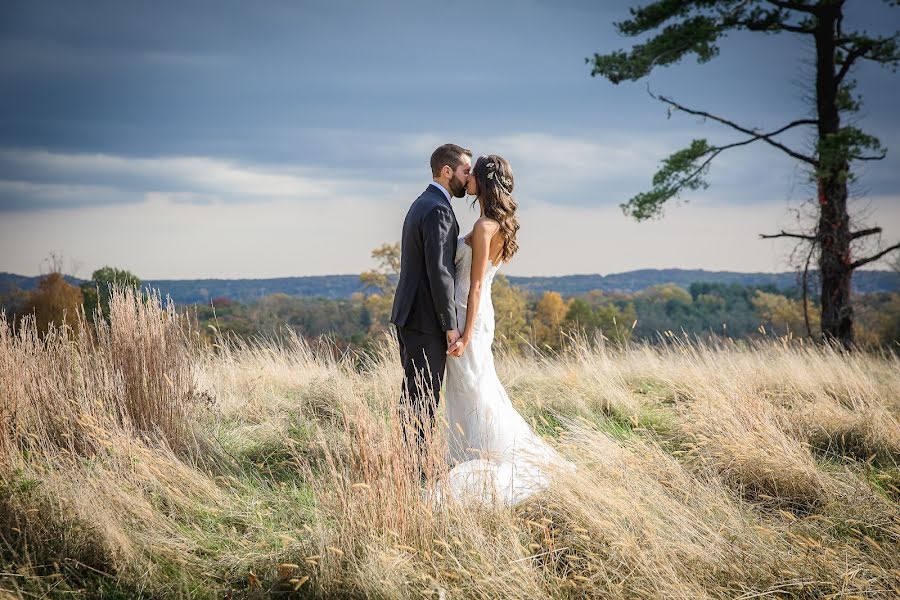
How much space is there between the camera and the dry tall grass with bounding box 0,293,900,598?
3195 mm

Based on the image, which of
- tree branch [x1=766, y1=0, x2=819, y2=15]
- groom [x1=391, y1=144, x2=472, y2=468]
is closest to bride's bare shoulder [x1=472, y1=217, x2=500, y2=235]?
groom [x1=391, y1=144, x2=472, y2=468]

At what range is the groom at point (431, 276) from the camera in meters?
4.66

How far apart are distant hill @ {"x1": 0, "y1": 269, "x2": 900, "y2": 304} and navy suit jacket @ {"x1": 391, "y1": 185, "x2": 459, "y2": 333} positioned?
1.76 metres

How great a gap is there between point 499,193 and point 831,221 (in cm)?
832

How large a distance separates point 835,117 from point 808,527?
30.5 ft

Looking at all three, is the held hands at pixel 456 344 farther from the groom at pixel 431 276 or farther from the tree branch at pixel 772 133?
the tree branch at pixel 772 133

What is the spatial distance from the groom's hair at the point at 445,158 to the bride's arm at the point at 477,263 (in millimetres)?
490

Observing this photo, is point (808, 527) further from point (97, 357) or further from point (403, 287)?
point (97, 357)

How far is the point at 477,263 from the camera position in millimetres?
4812

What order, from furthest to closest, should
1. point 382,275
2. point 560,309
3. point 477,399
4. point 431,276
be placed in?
1. point 560,309
2. point 382,275
3. point 477,399
4. point 431,276

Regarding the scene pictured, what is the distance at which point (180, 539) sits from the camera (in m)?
3.72

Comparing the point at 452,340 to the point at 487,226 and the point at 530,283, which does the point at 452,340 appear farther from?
the point at 530,283

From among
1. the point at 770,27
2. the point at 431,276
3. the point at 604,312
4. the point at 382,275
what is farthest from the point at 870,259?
the point at 604,312

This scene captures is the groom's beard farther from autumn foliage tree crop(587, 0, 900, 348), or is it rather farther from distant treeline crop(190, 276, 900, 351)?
distant treeline crop(190, 276, 900, 351)
